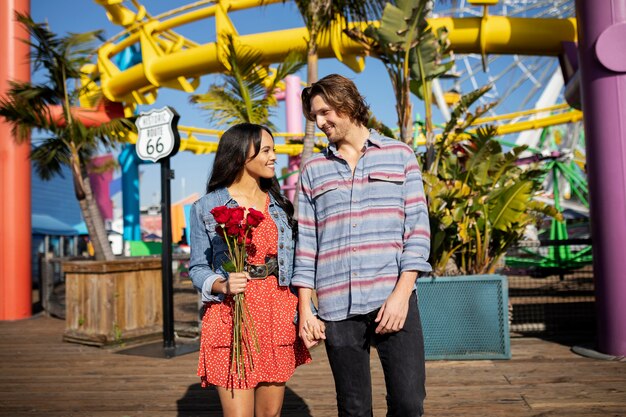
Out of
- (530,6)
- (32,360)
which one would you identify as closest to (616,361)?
(32,360)

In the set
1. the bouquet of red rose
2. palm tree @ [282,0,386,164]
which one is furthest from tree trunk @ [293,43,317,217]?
the bouquet of red rose

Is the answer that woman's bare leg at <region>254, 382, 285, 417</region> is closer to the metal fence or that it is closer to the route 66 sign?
the metal fence

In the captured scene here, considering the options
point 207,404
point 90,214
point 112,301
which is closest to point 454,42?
point 90,214

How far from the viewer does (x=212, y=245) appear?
2320mm

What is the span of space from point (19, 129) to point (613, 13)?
8.20 meters

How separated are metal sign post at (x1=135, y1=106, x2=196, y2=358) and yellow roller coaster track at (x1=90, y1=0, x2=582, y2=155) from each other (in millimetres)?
2171

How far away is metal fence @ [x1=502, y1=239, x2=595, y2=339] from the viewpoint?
20.2ft

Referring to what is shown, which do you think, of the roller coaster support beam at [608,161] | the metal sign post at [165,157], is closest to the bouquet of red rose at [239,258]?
the roller coaster support beam at [608,161]

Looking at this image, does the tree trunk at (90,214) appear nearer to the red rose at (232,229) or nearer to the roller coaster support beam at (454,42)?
the roller coaster support beam at (454,42)

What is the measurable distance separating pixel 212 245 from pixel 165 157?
402 centimetres

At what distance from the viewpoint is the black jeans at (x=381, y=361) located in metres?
1.88

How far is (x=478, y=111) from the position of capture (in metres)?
5.90

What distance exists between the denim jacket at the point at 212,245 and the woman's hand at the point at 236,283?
17 centimetres

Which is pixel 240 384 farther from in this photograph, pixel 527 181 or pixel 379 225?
pixel 527 181
